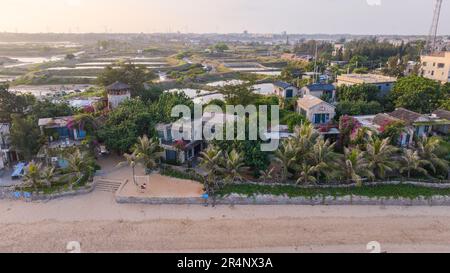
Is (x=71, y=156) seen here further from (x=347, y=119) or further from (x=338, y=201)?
(x=347, y=119)

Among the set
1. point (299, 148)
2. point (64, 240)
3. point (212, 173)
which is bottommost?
point (64, 240)

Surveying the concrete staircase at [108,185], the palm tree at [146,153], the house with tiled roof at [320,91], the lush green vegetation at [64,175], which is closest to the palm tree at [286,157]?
the palm tree at [146,153]

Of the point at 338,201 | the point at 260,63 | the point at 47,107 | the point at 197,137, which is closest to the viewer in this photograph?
the point at 338,201

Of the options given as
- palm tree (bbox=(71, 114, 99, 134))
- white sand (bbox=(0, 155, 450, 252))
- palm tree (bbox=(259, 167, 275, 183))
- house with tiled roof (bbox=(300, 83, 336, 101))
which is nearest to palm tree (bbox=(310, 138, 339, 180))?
white sand (bbox=(0, 155, 450, 252))

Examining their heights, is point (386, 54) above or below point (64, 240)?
above

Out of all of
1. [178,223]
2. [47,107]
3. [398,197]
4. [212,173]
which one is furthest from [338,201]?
[47,107]

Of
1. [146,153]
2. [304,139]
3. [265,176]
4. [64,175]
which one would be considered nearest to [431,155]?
[304,139]

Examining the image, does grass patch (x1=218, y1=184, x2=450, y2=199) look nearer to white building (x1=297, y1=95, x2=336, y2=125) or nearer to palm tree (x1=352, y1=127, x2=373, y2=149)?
palm tree (x1=352, y1=127, x2=373, y2=149)
